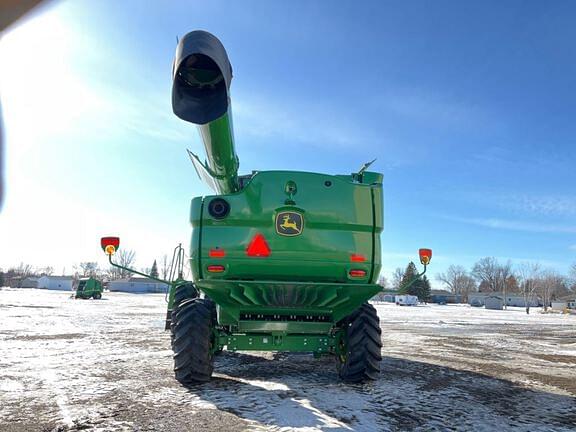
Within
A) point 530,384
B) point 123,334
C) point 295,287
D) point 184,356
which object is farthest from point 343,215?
point 123,334

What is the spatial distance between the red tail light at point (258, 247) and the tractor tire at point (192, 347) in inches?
43.6

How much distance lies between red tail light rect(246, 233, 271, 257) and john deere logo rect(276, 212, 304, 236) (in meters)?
0.26

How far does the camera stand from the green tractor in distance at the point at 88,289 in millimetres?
44500

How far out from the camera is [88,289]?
4512 cm

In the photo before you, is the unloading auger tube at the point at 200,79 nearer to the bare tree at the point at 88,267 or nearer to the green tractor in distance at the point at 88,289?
the green tractor in distance at the point at 88,289

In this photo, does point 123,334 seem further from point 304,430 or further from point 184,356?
point 304,430

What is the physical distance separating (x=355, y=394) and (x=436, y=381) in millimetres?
1943

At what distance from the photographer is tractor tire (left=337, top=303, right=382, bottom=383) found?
6004 millimetres

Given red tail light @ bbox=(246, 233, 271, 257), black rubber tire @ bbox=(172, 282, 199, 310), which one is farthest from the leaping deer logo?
black rubber tire @ bbox=(172, 282, 199, 310)

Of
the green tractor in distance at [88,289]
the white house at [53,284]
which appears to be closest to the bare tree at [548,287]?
the green tractor in distance at [88,289]

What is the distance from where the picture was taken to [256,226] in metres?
5.91

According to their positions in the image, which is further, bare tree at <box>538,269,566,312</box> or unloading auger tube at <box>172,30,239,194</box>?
bare tree at <box>538,269,566,312</box>

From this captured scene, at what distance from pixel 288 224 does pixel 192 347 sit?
211 cm

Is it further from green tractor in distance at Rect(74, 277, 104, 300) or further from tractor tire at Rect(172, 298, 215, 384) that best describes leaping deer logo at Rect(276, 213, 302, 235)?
green tractor in distance at Rect(74, 277, 104, 300)
